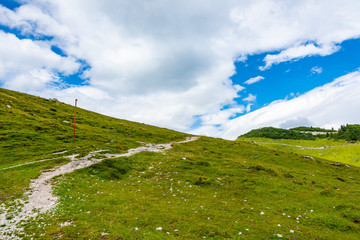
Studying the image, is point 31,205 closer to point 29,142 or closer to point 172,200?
point 172,200

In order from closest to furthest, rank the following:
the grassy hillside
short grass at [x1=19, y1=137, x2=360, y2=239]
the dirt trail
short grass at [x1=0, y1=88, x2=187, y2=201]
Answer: the dirt trail → short grass at [x1=19, y1=137, x2=360, y2=239] → the grassy hillside → short grass at [x1=0, y1=88, x2=187, y2=201]

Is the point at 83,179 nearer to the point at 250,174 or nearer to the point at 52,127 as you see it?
the point at 250,174

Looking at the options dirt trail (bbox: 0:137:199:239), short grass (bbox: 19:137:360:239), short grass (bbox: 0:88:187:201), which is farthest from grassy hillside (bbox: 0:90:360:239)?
dirt trail (bbox: 0:137:199:239)

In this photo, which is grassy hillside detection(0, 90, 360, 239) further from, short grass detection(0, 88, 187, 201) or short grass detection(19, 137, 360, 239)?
short grass detection(0, 88, 187, 201)

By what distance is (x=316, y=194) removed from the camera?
23.9 meters

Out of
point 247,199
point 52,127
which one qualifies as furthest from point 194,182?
point 52,127

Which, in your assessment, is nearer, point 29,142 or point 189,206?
point 189,206

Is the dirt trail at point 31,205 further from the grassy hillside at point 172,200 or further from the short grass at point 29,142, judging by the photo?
the short grass at point 29,142

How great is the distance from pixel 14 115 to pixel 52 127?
12.9 meters

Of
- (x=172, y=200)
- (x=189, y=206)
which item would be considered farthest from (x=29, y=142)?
(x=189, y=206)

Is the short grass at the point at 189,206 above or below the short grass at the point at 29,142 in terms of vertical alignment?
below

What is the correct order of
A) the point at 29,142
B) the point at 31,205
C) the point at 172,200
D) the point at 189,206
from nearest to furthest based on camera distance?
the point at 31,205
the point at 189,206
the point at 172,200
the point at 29,142

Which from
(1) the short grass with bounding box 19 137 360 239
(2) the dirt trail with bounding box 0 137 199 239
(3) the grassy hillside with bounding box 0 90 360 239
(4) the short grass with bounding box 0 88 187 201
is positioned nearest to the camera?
(2) the dirt trail with bounding box 0 137 199 239

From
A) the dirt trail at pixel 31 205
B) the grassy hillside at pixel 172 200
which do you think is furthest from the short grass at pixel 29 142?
the dirt trail at pixel 31 205
